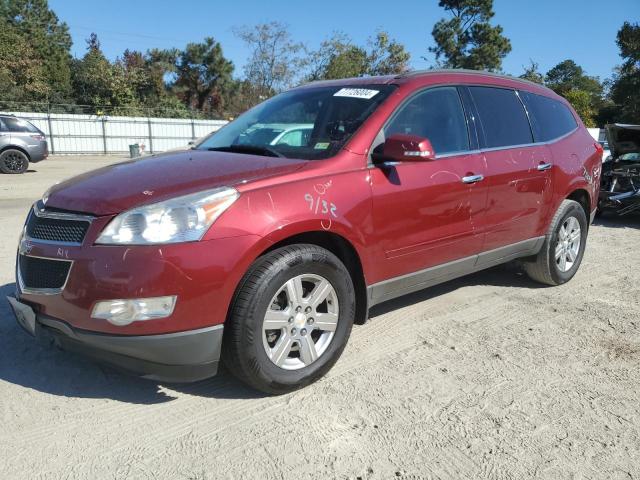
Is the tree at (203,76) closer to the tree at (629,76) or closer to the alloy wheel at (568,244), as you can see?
the tree at (629,76)

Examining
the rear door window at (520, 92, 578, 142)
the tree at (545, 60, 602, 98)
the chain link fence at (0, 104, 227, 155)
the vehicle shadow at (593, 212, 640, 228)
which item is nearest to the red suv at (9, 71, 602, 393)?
the rear door window at (520, 92, 578, 142)

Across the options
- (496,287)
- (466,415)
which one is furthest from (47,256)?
(496,287)

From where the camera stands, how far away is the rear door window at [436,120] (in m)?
3.56

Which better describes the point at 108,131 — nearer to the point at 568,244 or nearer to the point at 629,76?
the point at 568,244

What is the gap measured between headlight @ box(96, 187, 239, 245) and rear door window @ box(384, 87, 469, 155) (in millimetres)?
1387

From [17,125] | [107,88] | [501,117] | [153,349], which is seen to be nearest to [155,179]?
[153,349]

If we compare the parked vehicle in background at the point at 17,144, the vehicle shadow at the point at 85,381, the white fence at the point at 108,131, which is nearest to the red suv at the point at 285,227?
the vehicle shadow at the point at 85,381

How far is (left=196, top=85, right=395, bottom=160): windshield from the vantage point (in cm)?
337

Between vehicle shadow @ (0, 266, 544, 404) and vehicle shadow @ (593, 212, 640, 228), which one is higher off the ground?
vehicle shadow @ (593, 212, 640, 228)

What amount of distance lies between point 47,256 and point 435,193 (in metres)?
2.32

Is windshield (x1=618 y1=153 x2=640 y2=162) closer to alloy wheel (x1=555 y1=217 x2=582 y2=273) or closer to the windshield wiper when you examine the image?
alloy wheel (x1=555 y1=217 x2=582 y2=273)

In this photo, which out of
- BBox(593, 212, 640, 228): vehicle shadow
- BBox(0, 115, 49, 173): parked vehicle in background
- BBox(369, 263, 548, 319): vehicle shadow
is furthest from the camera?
BBox(0, 115, 49, 173): parked vehicle in background

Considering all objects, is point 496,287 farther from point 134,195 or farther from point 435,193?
point 134,195

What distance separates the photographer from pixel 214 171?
2.98m
